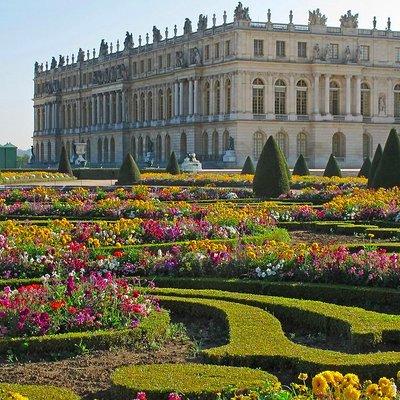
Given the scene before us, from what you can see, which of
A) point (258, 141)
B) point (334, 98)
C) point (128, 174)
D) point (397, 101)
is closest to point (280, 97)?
point (258, 141)

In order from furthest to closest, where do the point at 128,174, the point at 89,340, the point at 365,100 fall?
the point at 365,100 < the point at 128,174 < the point at 89,340

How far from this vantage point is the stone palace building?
6519 centimetres

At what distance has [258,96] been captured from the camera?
6606cm

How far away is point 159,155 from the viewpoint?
248ft

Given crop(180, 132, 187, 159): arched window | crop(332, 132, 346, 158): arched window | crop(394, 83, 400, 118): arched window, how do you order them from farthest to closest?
crop(180, 132, 187, 159): arched window
crop(394, 83, 400, 118): arched window
crop(332, 132, 346, 158): arched window

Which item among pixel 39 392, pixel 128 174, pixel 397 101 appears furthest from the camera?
pixel 397 101

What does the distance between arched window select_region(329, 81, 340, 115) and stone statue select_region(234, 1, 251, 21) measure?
750cm

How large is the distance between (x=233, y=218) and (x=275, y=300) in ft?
18.8

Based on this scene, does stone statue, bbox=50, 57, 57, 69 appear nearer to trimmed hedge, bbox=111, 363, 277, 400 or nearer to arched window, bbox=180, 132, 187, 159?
arched window, bbox=180, 132, 187, 159

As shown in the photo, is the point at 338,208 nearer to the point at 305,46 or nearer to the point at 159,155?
the point at 305,46

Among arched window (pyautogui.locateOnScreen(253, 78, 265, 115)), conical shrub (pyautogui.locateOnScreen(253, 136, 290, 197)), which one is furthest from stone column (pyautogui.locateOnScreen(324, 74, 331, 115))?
conical shrub (pyautogui.locateOnScreen(253, 136, 290, 197))

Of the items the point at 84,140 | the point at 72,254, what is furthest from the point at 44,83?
the point at 72,254

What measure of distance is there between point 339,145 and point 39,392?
61956mm

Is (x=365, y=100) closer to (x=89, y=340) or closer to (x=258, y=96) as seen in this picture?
(x=258, y=96)
